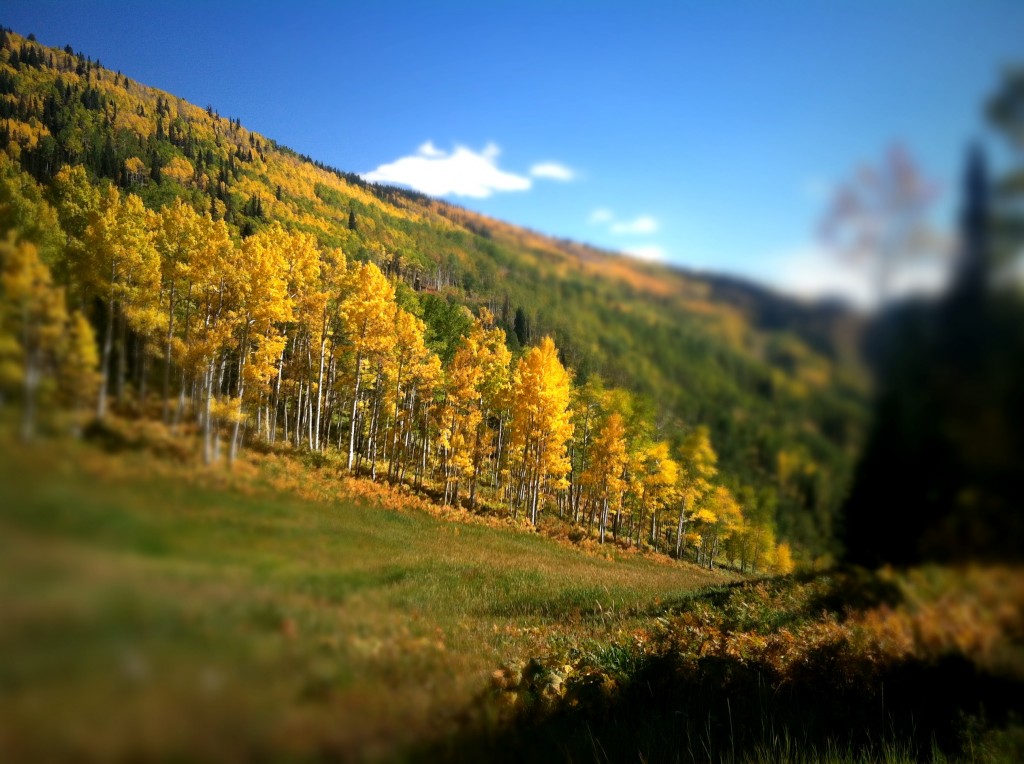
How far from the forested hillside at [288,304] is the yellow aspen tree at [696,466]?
3.7 inches

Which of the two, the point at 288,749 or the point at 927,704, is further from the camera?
the point at 927,704

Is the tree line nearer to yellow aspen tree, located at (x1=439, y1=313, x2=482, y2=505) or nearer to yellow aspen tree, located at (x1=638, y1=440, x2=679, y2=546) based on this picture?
Result: yellow aspen tree, located at (x1=638, y1=440, x2=679, y2=546)

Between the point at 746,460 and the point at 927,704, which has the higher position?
the point at 746,460

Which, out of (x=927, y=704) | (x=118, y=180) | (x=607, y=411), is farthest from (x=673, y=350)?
(x=607, y=411)

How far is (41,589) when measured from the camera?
4.61 feet

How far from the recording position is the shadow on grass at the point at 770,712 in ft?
12.8

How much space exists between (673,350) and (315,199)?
3450mm

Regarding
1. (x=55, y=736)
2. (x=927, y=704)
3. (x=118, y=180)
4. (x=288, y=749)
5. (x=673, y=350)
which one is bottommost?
(x=927, y=704)

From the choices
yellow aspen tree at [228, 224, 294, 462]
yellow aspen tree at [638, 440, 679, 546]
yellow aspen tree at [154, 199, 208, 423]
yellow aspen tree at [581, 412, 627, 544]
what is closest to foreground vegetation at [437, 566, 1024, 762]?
yellow aspen tree at [228, 224, 294, 462]

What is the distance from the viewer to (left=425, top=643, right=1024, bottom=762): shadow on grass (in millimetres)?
3896

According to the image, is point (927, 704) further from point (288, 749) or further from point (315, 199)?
point (315, 199)

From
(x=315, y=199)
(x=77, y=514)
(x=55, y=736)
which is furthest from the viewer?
(x=315, y=199)

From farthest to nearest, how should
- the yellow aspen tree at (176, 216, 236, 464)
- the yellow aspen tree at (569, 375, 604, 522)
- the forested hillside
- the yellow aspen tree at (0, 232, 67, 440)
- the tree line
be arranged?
the yellow aspen tree at (569, 375, 604, 522)
the yellow aspen tree at (176, 216, 236, 464)
the forested hillside
the tree line
the yellow aspen tree at (0, 232, 67, 440)

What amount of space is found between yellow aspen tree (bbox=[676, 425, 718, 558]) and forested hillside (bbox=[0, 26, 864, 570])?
0.09 metres
